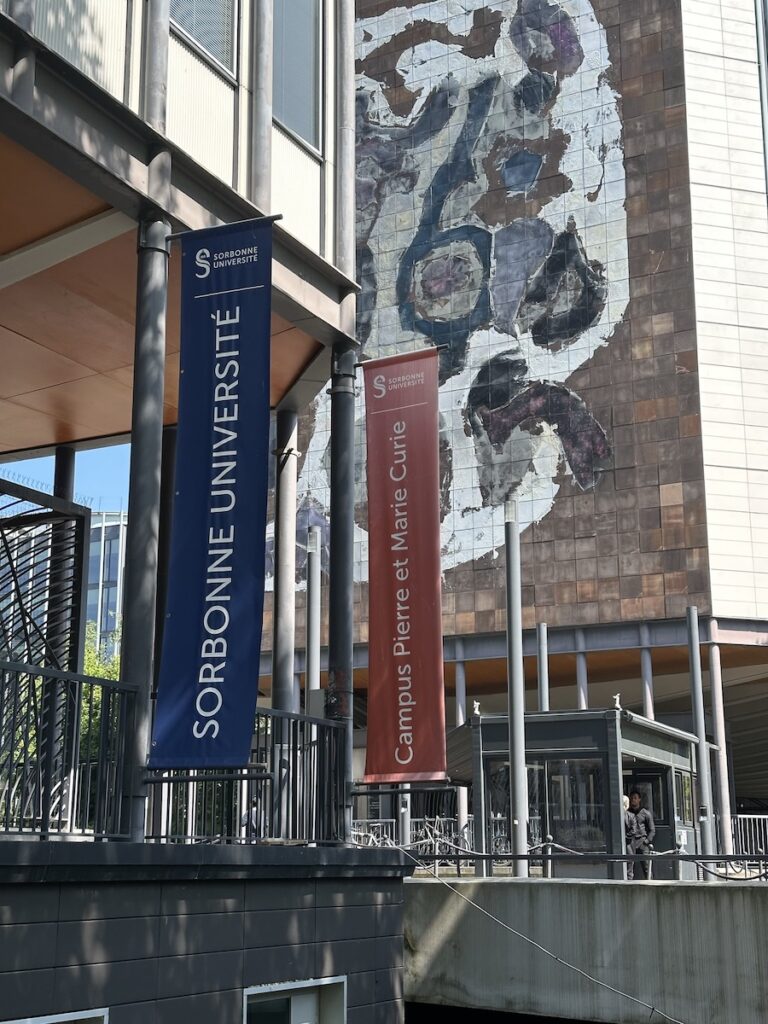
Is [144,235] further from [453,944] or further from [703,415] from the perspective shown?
[703,415]

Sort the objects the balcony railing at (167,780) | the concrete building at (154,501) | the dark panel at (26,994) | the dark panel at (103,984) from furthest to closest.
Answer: the balcony railing at (167,780)
the concrete building at (154,501)
the dark panel at (103,984)
the dark panel at (26,994)

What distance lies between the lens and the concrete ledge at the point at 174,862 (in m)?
7.88

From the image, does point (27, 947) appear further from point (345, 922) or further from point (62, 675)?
point (345, 922)

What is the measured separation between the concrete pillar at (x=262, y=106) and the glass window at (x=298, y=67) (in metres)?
0.47

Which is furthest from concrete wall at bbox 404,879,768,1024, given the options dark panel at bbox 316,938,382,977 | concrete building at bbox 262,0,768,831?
concrete building at bbox 262,0,768,831

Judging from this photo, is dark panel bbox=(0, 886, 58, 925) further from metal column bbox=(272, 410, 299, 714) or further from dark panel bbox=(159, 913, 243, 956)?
metal column bbox=(272, 410, 299, 714)

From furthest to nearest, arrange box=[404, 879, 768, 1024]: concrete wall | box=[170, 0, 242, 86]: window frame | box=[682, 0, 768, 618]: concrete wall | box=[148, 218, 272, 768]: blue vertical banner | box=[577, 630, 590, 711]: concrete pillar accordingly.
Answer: box=[577, 630, 590, 711]: concrete pillar, box=[682, 0, 768, 618]: concrete wall, box=[404, 879, 768, 1024]: concrete wall, box=[170, 0, 242, 86]: window frame, box=[148, 218, 272, 768]: blue vertical banner

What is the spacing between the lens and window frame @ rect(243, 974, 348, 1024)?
9.93 meters

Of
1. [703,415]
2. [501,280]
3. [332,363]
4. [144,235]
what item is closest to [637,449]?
[703,415]

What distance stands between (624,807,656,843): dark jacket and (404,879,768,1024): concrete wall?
5742 millimetres

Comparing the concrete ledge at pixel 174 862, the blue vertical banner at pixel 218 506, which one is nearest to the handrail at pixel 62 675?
the blue vertical banner at pixel 218 506

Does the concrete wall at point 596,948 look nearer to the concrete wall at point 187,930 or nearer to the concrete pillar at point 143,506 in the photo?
the concrete wall at point 187,930

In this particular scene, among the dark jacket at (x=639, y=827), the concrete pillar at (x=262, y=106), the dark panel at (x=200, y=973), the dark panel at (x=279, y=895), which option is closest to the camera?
the dark panel at (x=200, y=973)

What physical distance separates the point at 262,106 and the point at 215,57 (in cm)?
62
